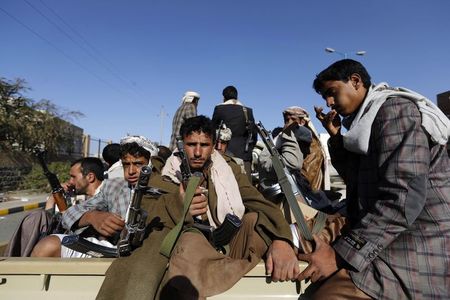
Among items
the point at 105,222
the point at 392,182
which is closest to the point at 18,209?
the point at 105,222

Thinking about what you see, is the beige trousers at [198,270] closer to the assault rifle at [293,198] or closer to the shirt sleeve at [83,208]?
the assault rifle at [293,198]

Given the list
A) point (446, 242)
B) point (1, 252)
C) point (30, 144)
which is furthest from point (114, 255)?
point (30, 144)

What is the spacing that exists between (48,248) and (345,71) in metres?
2.03

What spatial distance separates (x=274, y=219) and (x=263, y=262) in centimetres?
38

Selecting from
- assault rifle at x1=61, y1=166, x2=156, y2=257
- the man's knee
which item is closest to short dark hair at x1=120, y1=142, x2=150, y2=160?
the man's knee

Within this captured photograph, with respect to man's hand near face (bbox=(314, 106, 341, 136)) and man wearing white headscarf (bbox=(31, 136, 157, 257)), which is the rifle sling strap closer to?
man wearing white headscarf (bbox=(31, 136, 157, 257))

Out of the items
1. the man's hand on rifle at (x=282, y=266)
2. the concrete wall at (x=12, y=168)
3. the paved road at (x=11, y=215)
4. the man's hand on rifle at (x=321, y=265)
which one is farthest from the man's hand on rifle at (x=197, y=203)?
the concrete wall at (x=12, y=168)

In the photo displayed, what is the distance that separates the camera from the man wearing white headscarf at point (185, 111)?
16.6 ft

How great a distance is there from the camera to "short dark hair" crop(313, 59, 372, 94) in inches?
72.6

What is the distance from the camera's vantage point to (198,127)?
2672 millimetres

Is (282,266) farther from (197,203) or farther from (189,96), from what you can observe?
(189,96)

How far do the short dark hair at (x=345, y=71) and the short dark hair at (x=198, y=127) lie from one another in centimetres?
106

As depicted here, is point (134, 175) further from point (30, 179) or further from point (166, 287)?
point (30, 179)

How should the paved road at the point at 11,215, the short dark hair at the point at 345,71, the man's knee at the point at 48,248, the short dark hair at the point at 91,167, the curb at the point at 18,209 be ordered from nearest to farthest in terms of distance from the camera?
the short dark hair at the point at 345,71
the man's knee at the point at 48,248
the short dark hair at the point at 91,167
the paved road at the point at 11,215
the curb at the point at 18,209
